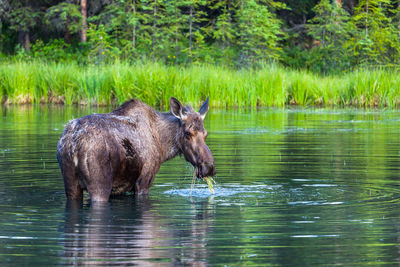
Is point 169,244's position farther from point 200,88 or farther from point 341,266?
point 200,88

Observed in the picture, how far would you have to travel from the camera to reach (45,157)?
48.2 ft

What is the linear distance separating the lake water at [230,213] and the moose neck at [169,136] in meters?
0.61

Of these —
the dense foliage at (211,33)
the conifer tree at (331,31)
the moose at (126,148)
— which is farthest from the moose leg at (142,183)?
the conifer tree at (331,31)

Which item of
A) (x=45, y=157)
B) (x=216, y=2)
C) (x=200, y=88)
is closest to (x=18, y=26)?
(x=216, y=2)

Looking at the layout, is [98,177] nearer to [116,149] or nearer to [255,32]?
[116,149]

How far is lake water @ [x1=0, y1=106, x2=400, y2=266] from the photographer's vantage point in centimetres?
659

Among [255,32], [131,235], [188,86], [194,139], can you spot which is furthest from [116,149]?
[255,32]

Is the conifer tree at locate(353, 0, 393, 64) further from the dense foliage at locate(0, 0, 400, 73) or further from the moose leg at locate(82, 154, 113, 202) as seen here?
the moose leg at locate(82, 154, 113, 202)

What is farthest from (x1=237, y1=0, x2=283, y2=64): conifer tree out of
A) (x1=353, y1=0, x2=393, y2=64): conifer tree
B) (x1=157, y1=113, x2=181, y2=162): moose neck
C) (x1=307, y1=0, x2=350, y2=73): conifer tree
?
(x1=157, y1=113, x2=181, y2=162): moose neck

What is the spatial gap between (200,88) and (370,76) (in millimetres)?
7090

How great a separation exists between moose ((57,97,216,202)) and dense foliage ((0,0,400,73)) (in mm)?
32339

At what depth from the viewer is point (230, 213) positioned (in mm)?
8828

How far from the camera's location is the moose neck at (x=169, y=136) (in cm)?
1025

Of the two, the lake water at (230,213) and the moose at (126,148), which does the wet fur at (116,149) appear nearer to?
the moose at (126,148)
